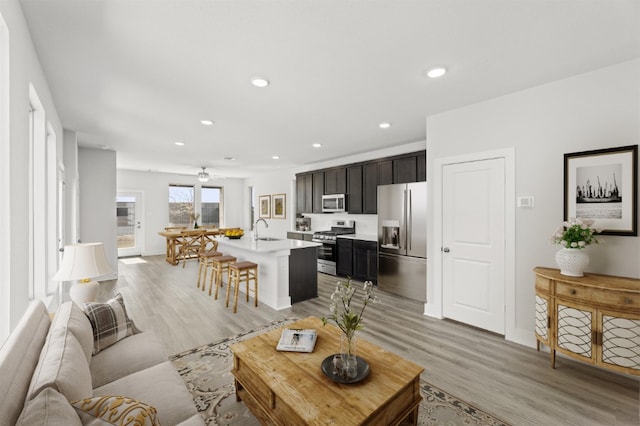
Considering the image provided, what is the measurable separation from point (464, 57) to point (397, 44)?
2.00ft

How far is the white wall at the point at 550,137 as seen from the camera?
2.38m

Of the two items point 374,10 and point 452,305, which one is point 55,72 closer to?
point 374,10

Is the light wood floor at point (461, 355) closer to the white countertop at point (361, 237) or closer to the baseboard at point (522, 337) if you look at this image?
the baseboard at point (522, 337)

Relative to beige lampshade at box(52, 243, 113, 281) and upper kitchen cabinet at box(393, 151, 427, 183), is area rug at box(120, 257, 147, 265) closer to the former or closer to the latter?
beige lampshade at box(52, 243, 113, 281)

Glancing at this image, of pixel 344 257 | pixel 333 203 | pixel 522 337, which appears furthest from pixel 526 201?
pixel 333 203

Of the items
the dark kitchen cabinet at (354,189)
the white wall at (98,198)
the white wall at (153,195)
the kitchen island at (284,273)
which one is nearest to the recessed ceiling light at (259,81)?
the kitchen island at (284,273)

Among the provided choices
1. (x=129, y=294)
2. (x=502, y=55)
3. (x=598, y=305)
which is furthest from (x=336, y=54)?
(x=129, y=294)

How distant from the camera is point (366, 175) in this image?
553cm

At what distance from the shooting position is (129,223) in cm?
852

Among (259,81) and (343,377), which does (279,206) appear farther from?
(343,377)

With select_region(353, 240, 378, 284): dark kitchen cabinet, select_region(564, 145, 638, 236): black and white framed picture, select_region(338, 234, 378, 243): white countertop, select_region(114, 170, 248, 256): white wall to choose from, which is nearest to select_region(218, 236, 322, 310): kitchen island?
select_region(353, 240, 378, 284): dark kitchen cabinet

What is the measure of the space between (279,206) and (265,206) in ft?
2.79

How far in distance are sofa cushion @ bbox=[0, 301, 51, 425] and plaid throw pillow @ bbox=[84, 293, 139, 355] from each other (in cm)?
40

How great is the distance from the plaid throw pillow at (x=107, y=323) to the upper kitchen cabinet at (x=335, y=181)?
179 inches
